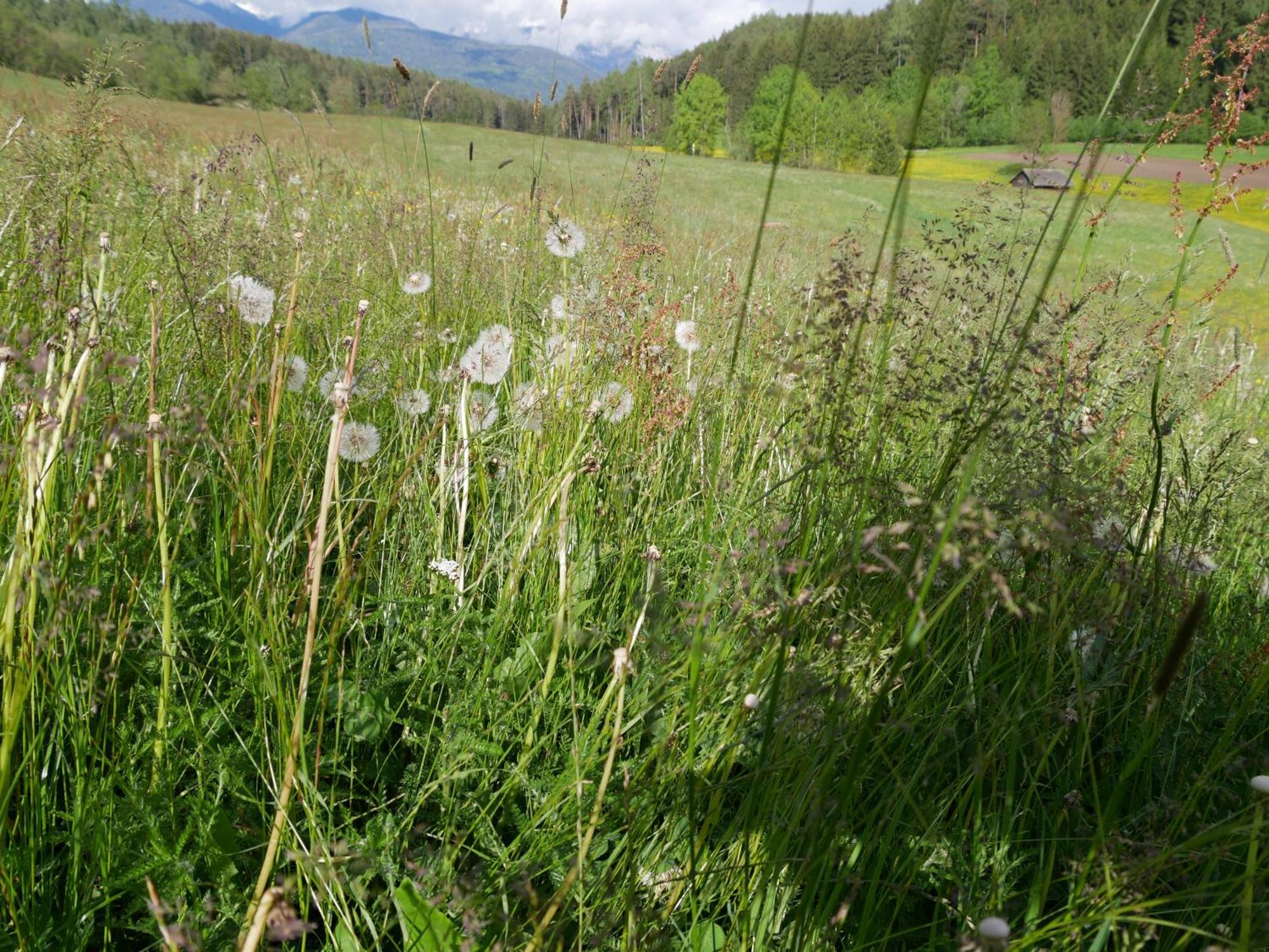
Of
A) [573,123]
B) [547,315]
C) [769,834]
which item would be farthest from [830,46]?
[769,834]

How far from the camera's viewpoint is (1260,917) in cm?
88

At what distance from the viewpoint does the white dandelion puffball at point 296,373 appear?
1.76m

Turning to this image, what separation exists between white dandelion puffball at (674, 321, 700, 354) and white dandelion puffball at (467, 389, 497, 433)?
902 mm

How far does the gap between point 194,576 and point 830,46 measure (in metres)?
29.0

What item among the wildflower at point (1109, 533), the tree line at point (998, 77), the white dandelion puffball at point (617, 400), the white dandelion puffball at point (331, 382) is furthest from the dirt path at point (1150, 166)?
the white dandelion puffball at point (331, 382)

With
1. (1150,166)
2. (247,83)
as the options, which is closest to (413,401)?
(247,83)

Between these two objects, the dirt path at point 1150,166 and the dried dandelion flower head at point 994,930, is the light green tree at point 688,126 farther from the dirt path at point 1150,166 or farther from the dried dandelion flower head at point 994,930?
the dried dandelion flower head at point 994,930

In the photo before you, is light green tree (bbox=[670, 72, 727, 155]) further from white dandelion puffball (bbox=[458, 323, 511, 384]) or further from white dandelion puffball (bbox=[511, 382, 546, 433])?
white dandelion puffball (bbox=[511, 382, 546, 433])

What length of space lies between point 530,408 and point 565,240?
815 mm

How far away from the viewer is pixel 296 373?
5.95ft

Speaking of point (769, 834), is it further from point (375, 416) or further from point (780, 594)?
point (375, 416)

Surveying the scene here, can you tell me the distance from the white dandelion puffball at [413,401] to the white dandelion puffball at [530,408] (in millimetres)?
236

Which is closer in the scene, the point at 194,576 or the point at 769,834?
the point at 769,834

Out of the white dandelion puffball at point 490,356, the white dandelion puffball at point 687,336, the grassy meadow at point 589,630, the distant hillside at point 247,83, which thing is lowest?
the grassy meadow at point 589,630
